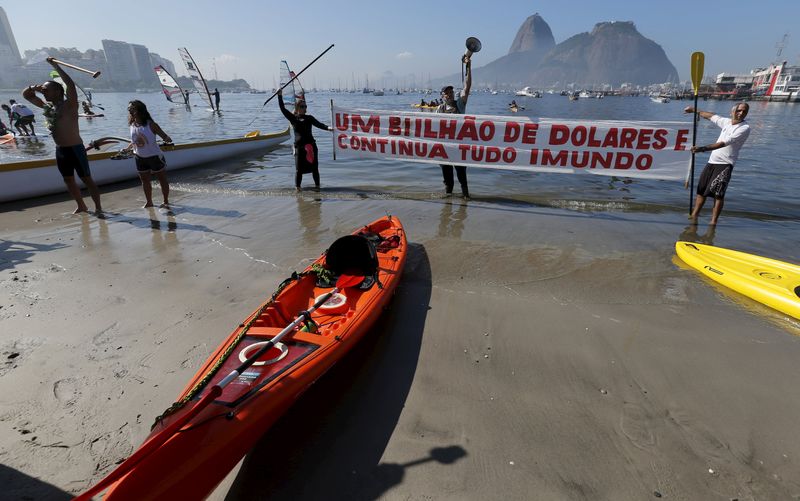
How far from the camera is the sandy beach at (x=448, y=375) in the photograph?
256 centimetres

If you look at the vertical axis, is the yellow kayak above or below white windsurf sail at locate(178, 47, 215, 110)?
below

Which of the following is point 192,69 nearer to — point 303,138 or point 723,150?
point 303,138

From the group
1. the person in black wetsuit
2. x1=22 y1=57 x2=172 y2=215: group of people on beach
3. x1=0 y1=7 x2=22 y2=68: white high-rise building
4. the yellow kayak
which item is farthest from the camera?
Result: x1=0 y1=7 x2=22 y2=68: white high-rise building

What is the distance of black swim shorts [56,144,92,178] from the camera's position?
282 inches

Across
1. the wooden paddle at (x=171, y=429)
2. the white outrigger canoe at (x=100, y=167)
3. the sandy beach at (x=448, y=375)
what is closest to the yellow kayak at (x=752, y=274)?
the sandy beach at (x=448, y=375)

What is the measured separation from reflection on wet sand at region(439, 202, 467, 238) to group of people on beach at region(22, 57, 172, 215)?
5677mm

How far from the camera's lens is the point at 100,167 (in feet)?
32.6

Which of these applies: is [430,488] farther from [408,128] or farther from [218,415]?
[408,128]

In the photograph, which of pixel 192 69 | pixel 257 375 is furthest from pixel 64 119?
pixel 192 69

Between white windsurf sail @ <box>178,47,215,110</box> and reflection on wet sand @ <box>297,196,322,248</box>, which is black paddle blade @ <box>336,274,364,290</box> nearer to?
reflection on wet sand @ <box>297,196,322,248</box>

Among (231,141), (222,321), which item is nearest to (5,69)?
(231,141)

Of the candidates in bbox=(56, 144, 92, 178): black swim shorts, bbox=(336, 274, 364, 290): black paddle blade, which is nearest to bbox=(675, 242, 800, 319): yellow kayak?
bbox=(336, 274, 364, 290): black paddle blade

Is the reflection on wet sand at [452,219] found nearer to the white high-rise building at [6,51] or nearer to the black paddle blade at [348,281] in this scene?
the black paddle blade at [348,281]

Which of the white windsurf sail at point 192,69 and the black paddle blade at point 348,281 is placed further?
the white windsurf sail at point 192,69
